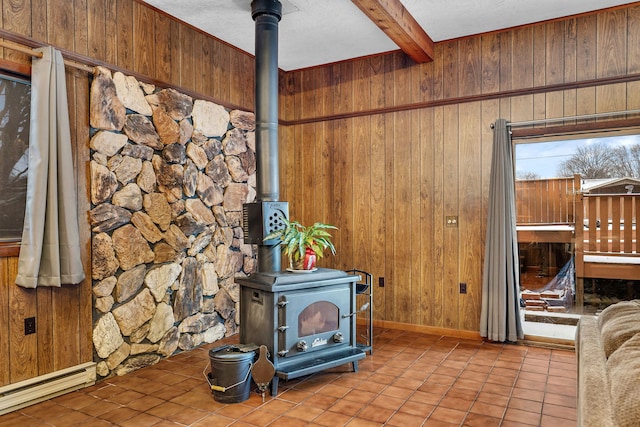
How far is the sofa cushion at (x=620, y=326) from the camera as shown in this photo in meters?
1.44

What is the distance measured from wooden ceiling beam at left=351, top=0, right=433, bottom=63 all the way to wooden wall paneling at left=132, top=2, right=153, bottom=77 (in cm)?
166

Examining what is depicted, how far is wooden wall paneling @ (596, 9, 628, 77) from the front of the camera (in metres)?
3.65

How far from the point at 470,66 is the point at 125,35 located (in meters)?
3.05

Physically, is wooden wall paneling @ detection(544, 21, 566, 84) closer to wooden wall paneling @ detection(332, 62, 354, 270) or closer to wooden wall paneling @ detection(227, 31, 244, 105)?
wooden wall paneling @ detection(332, 62, 354, 270)

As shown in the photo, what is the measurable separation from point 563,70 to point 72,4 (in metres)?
3.90

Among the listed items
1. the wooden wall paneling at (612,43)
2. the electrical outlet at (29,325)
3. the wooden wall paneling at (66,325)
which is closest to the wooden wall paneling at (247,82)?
the wooden wall paneling at (66,325)

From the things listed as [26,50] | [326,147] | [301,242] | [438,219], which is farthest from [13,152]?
[438,219]

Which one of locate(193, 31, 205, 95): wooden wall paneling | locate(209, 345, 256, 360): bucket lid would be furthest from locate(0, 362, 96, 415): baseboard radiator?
locate(193, 31, 205, 95): wooden wall paneling

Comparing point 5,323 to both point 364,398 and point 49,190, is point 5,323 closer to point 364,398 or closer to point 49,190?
point 49,190

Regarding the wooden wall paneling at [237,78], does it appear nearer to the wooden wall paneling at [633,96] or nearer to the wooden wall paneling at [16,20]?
the wooden wall paneling at [16,20]

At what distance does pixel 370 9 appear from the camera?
10.8 feet

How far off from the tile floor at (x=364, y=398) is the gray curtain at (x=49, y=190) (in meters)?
0.84

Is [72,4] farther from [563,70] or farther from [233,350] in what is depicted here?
[563,70]

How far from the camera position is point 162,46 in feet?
12.1
